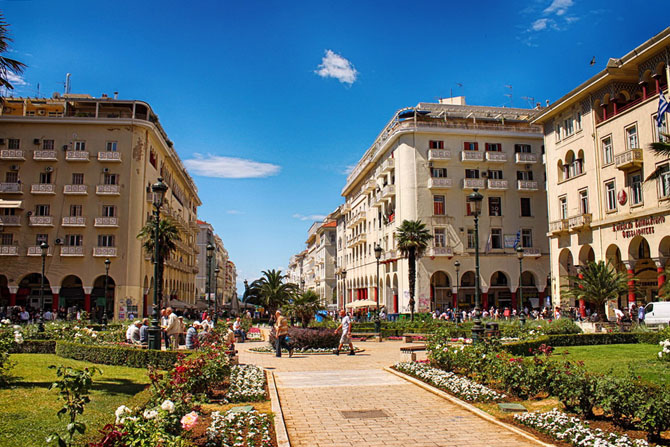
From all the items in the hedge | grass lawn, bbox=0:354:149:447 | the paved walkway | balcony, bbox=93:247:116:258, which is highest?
balcony, bbox=93:247:116:258

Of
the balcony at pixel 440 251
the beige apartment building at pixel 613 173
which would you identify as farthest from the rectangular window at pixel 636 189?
the balcony at pixel 440 251

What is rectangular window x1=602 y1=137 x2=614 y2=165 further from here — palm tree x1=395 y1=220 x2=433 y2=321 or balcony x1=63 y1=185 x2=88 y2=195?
balcony x1=63 y1=185 x2=88 y2=195

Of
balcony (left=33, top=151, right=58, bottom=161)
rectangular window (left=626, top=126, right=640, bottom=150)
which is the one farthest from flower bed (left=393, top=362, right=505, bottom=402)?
balcony (left=33, top=151, right=58, bottom=161)

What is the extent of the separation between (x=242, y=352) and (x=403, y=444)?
15395 mm

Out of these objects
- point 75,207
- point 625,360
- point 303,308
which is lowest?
point 625,360

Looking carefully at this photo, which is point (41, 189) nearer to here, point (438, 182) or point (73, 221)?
point (73, 221)

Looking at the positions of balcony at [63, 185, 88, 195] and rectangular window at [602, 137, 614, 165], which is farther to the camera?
balcony at [63, 185, 88, 195]

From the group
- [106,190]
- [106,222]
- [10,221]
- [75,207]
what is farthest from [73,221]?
[10,221]

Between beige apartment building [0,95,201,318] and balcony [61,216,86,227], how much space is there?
0.25 feet

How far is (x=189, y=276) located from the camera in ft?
239

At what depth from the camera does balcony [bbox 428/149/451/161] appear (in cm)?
4972

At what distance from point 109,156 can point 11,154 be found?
26.4ft

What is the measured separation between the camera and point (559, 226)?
38.2 m

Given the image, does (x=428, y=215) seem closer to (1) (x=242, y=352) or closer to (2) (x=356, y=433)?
(1) (x=242, y=352)
